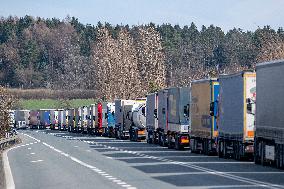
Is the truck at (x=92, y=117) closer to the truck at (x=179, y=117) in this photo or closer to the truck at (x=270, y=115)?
the truck at (x=179, y=117)

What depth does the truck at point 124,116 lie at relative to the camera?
7431 centimetres

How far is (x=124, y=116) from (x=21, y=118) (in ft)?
269

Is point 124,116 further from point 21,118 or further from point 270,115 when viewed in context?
point 21,118

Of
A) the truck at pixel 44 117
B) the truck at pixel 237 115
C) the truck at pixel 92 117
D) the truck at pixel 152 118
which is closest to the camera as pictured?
the truck at pixel 237 115

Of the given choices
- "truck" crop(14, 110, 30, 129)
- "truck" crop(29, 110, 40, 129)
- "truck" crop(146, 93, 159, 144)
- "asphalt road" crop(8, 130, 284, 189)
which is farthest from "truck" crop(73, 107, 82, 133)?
"asphalt road" crop(8, 130, 284, 189)

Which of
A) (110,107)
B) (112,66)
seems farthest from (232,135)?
(112,66)

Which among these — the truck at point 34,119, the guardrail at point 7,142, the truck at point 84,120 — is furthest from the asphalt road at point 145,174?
the truck at point 34,119

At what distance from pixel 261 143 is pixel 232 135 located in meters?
4.39

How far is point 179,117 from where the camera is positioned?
4947 cm

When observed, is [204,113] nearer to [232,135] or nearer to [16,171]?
[232,135]

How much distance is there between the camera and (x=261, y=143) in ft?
108

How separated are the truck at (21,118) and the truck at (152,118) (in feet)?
300

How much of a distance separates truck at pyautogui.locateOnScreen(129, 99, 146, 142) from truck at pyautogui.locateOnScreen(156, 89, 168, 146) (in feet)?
30.5

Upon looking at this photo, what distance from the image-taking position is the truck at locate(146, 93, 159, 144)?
59281mm
